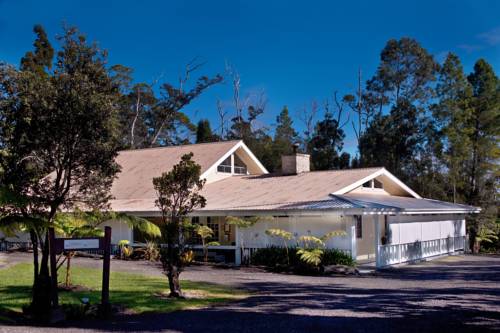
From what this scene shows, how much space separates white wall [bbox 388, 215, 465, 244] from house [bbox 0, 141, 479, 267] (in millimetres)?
42

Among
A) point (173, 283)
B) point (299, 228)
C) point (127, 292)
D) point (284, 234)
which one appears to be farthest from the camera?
point (299, 228)

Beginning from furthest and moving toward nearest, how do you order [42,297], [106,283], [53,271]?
[106,283]
[53,271]
[42,297]

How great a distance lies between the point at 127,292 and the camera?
46.3 ft

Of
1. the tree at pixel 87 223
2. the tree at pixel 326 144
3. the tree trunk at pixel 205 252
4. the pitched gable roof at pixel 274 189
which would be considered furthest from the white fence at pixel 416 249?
the tree at pixel 326 144

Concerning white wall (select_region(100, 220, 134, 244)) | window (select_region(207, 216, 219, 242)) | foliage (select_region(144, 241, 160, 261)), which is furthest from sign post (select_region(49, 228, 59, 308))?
white wall (select_region(100, 220, 134, 244))

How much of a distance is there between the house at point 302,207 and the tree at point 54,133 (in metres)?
10.7

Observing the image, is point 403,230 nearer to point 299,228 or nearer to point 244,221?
point 299,228

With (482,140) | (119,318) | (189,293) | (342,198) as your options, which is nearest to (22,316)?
(119,318)

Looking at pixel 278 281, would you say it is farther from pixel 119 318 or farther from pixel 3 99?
pixel 3 99

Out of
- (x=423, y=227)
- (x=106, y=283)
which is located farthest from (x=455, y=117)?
(x=106, y=283)

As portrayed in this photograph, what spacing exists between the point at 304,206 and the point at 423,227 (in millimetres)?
7832

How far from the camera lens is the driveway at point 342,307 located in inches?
395

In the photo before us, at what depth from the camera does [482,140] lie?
3738cm

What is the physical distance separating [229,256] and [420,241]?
339 inches
